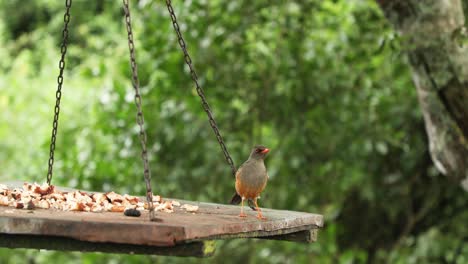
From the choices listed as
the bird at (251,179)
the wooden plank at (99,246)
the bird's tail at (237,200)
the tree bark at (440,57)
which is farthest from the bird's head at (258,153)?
the tree bark at (440,57)

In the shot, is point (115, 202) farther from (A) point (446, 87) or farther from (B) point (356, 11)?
(B) point (356, 11)

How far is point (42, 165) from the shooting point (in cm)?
778

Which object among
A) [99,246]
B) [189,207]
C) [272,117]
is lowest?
[99,246]

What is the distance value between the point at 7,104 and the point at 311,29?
489cm

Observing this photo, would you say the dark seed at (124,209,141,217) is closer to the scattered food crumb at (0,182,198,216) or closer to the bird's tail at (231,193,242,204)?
the scattered food crumb at (0,182,198,216)

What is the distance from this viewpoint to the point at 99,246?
7.84 ft

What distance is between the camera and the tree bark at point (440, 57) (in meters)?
4.14

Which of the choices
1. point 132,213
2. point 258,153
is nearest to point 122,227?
point 132,213

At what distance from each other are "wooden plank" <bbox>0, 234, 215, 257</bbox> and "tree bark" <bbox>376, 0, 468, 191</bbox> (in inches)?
82.5

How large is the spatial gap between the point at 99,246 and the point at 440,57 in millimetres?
2417

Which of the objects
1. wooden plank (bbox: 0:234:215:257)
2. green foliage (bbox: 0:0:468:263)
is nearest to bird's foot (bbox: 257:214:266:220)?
wooden plank (bbox: 0:234:215:257)

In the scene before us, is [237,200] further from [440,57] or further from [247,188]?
[440,57]

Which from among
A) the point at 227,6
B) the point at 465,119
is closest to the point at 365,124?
the point at 227,6

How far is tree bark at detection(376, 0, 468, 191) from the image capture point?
414cm
